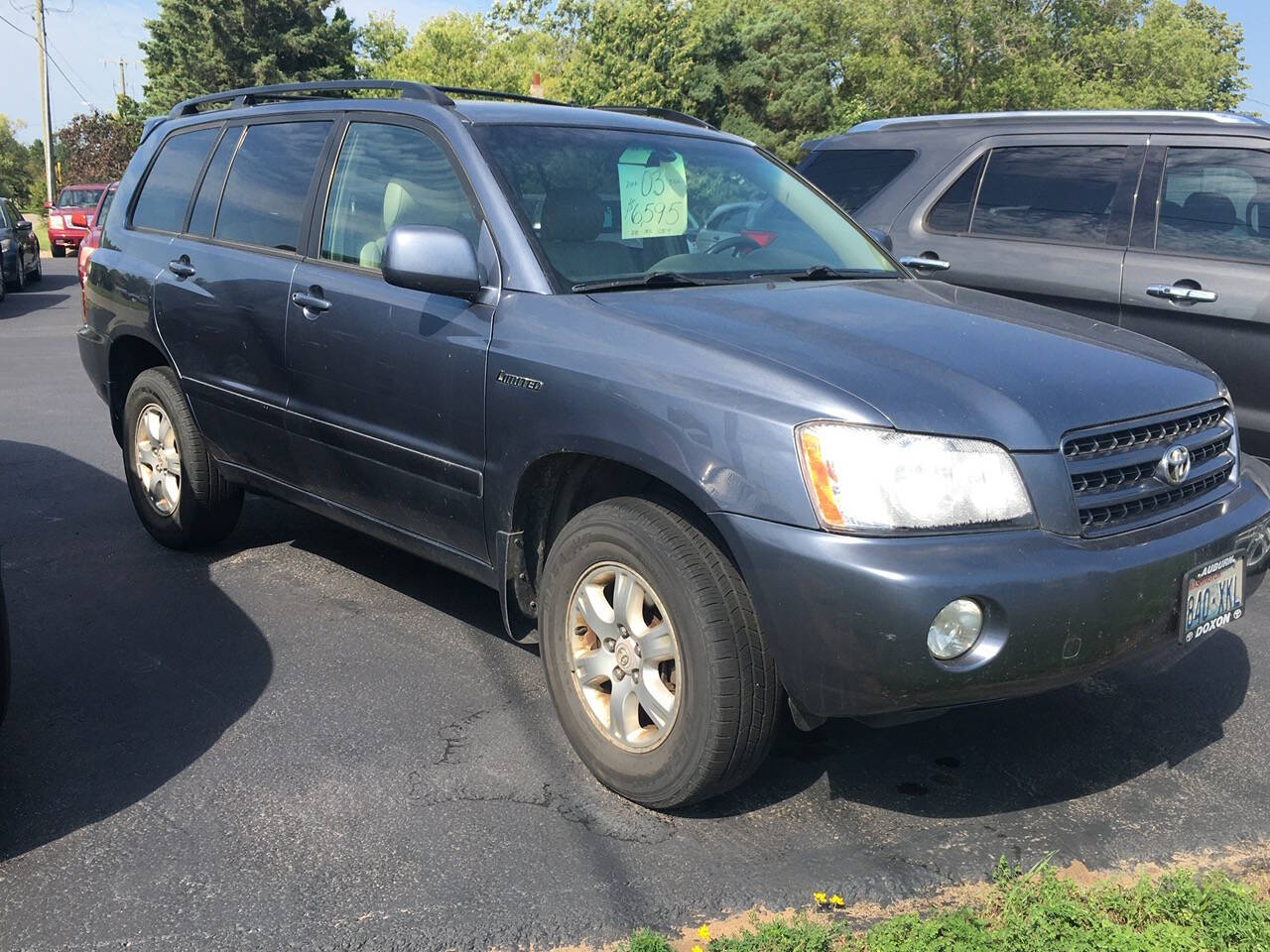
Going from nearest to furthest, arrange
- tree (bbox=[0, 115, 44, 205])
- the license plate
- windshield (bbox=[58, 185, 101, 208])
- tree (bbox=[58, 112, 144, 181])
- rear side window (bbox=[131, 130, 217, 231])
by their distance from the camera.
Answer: the license plate, rear side window (bbox=[131, 130, 217, 231]), windshield (bbox=[58, 185, 101, 208]), tree (bbox=[58, 112, 144, 181]), tree (bbox=[0, 115, 44, 205])

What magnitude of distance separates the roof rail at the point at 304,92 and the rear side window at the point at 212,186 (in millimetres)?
198

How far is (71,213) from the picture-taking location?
3028cm

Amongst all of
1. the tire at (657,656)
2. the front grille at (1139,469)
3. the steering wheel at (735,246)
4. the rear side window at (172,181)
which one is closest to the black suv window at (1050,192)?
the steering wheel at (735,246)

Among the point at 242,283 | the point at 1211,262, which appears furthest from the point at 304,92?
the point at 1211,262

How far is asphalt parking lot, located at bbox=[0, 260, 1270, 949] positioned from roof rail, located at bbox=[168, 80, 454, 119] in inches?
74.9

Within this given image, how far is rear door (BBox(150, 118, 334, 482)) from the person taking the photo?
4.41m

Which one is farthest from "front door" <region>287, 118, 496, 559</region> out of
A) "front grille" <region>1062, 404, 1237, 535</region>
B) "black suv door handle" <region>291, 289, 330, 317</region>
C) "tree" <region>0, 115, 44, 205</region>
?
"tree" <region>0, 115, 44, 205</region>

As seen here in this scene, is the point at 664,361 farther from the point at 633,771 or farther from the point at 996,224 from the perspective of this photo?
the point at 996,224

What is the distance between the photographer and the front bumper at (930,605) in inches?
105

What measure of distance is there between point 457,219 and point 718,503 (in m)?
1.47

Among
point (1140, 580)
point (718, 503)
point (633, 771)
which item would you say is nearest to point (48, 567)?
point (633, 771)

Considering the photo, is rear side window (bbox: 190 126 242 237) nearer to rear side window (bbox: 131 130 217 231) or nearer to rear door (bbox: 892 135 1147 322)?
rear side window (bbox: 131 130 217 231)

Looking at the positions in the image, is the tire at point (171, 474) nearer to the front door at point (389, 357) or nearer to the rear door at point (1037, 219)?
the front door at point (389, 357)

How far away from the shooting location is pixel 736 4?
51219mm
